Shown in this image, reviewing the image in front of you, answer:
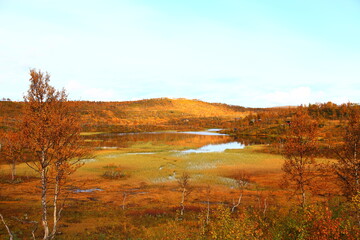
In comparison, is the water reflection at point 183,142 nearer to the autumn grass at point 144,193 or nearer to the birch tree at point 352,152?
the autumn grass at point 144,193

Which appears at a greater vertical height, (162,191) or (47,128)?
(47,128)

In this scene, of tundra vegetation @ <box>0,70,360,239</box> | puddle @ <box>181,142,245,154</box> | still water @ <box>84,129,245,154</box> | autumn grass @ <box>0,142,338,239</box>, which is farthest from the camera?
still water @ <box>84,129,245,154</box>

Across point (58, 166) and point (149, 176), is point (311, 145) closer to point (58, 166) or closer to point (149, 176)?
point (58, 166)

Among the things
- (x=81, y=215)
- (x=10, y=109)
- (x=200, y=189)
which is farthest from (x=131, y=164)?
(x=10, y=109)

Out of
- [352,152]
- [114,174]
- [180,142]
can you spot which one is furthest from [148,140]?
[352,152]

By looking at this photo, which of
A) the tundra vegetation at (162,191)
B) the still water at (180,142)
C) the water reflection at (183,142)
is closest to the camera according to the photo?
the tundra vegetation at (162,191)

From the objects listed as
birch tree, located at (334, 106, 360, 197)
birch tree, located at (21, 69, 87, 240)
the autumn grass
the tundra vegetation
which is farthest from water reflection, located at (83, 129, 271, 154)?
birch tree, located at (21, 69, 87, 240)

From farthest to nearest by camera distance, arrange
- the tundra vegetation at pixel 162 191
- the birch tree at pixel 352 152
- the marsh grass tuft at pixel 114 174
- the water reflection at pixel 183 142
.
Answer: the water reflection at pixel 183 142
the marsh grass tuft at pixel 114 174
the birch tree at pixel 352 152
the tundra vegetation at pixel 162 191

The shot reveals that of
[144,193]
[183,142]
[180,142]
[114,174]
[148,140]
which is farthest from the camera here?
[148,140]

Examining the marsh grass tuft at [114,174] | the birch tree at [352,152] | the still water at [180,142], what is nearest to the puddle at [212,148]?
the still water at [180,142]

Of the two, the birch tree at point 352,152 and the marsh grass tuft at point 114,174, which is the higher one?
the birch tree at point 352,152

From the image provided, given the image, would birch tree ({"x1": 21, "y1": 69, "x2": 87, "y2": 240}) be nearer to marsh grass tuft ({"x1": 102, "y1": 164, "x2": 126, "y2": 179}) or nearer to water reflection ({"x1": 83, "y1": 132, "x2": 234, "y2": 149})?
marsh grass tuft ({"x1": 102, "y1": 164, "x2": 126, "y2": 179})

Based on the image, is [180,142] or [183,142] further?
[183,142]

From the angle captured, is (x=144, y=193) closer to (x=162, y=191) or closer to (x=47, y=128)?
(x=162, y=191)
